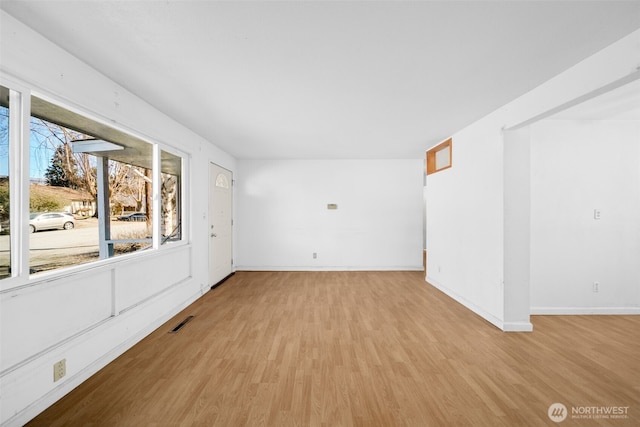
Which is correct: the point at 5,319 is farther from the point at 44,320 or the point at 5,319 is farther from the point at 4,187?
the point at 4,187

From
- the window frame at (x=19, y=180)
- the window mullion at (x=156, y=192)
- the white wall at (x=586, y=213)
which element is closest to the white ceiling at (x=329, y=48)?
the window frame at (x=19, y=180)

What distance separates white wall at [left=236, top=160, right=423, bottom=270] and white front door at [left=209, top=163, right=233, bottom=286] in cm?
50

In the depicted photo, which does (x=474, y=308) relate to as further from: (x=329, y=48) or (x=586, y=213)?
(x=329, y=48)

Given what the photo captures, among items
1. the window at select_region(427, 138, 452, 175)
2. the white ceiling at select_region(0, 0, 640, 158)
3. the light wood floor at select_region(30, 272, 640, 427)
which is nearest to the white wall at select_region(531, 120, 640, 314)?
the light wood floor at select_region(30, 272, 640, 427)

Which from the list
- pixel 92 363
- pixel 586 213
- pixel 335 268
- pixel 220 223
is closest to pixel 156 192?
pixel 92 363

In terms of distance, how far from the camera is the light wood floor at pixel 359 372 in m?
1.71

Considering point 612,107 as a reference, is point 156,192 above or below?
below

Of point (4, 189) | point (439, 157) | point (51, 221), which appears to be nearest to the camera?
point (4, 189)

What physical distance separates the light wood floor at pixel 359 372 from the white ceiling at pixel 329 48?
266 cm

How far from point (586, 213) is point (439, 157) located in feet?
7.17

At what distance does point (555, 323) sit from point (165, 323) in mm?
5025

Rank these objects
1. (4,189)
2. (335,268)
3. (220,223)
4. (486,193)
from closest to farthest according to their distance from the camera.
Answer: (4,189)
(486,193)
(220,223)
(335,268)

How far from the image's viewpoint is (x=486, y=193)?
3270 millimetres

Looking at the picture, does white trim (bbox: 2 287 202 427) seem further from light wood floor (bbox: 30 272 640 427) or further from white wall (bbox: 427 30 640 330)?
white wall (bbox: 427 30 640 330)
